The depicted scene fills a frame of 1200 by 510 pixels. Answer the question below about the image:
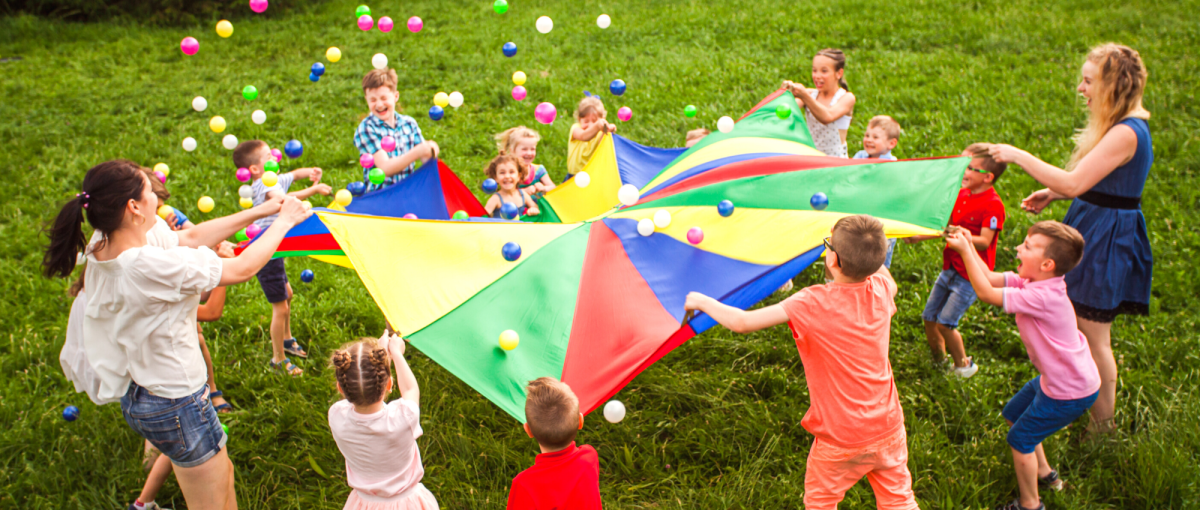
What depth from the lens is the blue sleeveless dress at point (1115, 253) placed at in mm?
3477

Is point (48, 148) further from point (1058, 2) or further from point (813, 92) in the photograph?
point (1058, 2)

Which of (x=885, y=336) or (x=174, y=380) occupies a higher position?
(x=885, y=336)

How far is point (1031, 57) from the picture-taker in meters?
8.70

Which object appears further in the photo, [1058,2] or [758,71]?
A: [1058,2]

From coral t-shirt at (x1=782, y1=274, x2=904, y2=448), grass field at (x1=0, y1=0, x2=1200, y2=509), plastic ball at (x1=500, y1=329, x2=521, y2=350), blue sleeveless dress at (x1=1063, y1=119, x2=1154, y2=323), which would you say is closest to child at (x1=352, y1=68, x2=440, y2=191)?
grass field at (x1=0, y1=0, x2=1200, y2=509)

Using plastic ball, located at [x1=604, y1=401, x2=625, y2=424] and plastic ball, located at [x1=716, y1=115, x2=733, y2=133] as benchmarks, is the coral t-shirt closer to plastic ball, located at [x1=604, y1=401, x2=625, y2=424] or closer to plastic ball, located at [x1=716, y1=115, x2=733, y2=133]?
plastic ball, located at [x1=604, y1=401, x2=625, y2=424]

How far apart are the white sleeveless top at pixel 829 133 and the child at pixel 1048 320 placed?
2.12m

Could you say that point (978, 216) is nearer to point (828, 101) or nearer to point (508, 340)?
point (828, 101)

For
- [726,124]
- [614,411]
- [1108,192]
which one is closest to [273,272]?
[614,411]

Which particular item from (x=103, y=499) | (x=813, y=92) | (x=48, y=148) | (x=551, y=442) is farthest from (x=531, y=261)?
(x=48, y=148)

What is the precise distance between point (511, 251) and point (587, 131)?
2.12 meters

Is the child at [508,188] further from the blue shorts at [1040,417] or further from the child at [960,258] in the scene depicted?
the blue shorts at [1040,417]

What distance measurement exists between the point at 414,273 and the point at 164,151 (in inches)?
244

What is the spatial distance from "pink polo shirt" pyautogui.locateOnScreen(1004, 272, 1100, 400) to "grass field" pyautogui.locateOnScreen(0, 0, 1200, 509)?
65 centimetres
